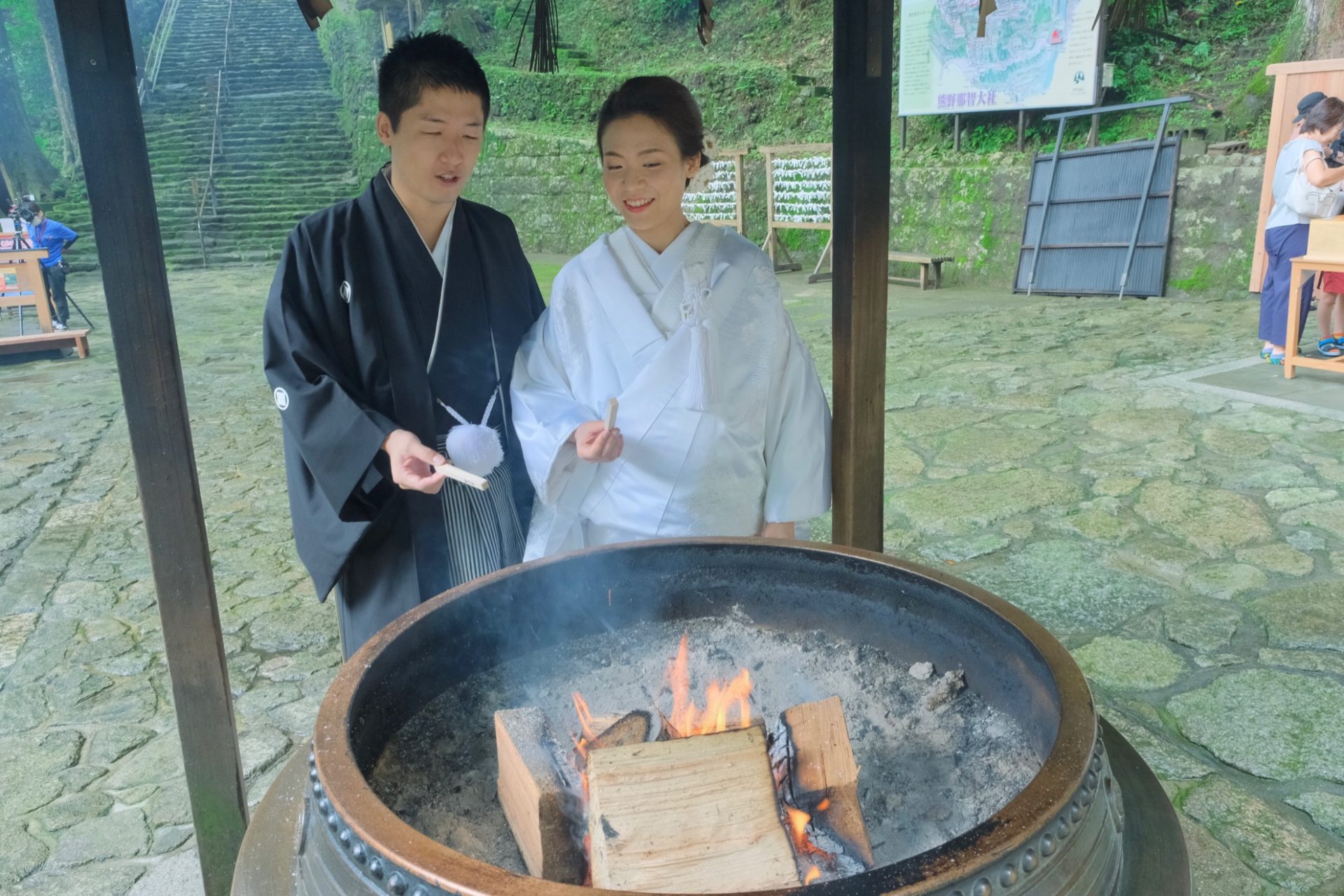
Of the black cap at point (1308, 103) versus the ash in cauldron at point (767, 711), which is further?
the black cap at point (1308, 103)

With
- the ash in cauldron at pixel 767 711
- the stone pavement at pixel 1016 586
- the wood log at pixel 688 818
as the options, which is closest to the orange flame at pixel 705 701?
the ash in cauldron at pixel 767 711

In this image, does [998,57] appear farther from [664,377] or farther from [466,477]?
[466,477]

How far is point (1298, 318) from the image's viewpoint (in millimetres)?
6621

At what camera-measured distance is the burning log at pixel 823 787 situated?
1.46 meters

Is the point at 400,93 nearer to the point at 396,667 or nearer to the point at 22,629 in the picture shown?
the point at 396,667

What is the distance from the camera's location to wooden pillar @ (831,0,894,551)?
2.21 metres

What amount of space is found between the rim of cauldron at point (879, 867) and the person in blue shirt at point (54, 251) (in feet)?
39.1

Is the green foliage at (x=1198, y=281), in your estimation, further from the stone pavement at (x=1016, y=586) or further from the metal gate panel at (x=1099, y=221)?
the stone pavement at (x=1016, y=586)

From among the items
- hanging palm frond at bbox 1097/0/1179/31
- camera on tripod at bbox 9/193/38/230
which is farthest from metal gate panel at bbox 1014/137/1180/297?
camera on tripod at bbox 9/193/38/230

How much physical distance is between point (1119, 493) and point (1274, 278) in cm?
349

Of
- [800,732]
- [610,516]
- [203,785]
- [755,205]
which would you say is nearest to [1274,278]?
[610,516]

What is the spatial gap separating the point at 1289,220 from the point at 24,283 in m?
12.0

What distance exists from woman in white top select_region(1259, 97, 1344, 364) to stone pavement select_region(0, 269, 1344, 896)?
0.39 meters

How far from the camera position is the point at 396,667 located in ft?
5.60
